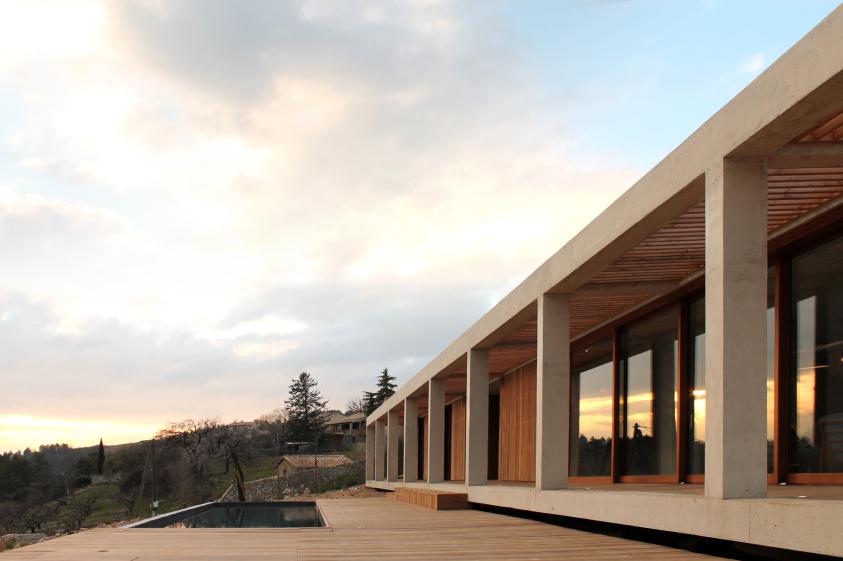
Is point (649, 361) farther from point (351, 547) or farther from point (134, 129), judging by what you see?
point (134, 129)

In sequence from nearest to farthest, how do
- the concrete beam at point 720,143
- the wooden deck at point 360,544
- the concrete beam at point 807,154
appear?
the concrete beam at point 720,143 < the concrete beam at point 807,154 < the wooden deck at point 360,544

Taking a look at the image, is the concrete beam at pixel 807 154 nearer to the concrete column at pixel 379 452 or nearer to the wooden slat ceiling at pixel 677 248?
the wooden slat ceiling at pixel 677 248

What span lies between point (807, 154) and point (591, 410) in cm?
844

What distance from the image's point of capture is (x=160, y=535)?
8273 mm

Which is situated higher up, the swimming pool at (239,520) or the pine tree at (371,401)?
the swimming pool at (239,520)

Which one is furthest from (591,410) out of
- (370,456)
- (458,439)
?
(370,456)

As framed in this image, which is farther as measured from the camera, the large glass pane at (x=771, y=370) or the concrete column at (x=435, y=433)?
the concrete column at (x=435, y=433)

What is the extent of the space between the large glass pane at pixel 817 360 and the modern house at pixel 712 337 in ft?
0.05

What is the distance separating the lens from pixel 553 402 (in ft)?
29.9

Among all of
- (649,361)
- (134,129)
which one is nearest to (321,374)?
(134,129)

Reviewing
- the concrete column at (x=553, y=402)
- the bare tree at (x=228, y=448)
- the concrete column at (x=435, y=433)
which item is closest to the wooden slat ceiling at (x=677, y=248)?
the concrete column at (x=553, y=402)

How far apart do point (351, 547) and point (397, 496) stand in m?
10.6

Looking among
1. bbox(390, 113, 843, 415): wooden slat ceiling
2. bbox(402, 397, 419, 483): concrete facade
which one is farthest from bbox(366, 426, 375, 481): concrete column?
bbox(390, 113, 843, 415): wooden slat ceiling

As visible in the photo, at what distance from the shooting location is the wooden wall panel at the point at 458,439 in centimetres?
2192
